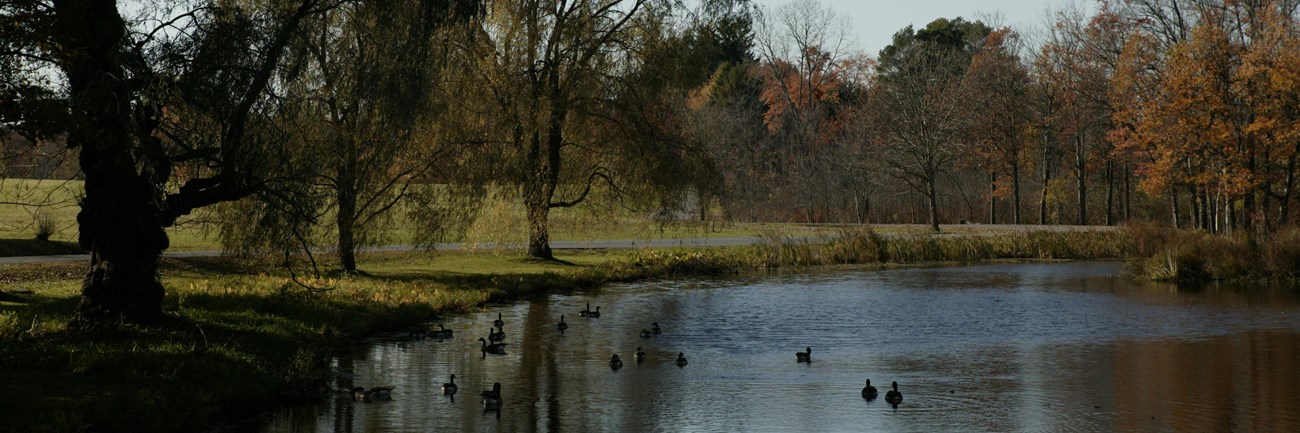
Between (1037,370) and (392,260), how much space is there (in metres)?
21.8

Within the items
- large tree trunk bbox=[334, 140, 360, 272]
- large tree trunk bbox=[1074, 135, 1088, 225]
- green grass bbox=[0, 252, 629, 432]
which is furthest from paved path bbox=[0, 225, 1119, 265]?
large tree trunk bbox=[1074, 135, 1088, 225]

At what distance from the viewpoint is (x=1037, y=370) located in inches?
685

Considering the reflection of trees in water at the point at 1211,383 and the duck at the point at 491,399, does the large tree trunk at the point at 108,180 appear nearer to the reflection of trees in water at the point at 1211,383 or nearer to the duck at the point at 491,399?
the duck at the point at 491,399

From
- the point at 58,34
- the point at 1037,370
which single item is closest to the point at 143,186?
the point at 58,34

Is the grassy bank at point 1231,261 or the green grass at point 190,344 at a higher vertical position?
the grassy bank at point 1231,261

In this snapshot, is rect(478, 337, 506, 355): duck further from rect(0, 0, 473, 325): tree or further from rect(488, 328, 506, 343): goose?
rect(0, 0, 473, 325): tree

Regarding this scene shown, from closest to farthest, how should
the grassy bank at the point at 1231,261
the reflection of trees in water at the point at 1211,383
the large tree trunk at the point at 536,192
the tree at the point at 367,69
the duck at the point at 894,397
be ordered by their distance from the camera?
the reflection of trees in water at the point at 1211,383
the duck at the point at 894,397
the tree at the point at 367,69
the grassy bank at the point at 1231,261
the large tree trunk at the point at 536,192

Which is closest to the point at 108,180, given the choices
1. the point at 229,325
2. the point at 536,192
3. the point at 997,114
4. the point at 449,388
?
the point at 229,325

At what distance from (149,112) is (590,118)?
2104cm

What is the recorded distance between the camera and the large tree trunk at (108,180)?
1377 cm

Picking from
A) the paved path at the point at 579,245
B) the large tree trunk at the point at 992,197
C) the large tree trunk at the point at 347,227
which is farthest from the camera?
the large tree trunk at the point at 992,197

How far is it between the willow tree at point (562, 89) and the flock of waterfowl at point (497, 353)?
371 inches

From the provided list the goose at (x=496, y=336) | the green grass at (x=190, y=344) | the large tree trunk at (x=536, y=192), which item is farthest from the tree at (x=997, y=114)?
the goose at (x=496, y=336)

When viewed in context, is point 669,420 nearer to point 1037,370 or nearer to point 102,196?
point 1037,370
